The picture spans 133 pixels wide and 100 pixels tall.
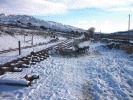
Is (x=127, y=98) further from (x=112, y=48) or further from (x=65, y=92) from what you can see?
(x=112, y=48)

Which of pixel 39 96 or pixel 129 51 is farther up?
pixel 129 51

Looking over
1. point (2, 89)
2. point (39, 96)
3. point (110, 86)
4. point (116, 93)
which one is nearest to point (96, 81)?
point (110, 86)

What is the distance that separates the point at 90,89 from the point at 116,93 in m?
0.99

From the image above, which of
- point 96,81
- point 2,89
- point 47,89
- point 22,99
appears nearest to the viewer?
point 22,99

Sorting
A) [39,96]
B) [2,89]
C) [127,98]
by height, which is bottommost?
[127,98]

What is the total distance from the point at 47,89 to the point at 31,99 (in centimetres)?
70

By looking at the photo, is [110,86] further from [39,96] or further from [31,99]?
[31,99]

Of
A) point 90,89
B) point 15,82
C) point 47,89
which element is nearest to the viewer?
point 15,82

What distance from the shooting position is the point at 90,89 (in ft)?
12.1

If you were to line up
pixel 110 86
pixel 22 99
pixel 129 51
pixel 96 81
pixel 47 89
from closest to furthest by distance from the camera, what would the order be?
pixel 22 99, pixel 47 89, pixel 110 86, pixel 96 81, pixel 129 51

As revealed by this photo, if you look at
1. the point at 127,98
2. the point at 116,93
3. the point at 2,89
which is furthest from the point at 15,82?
the point at 127,98

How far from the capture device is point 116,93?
11.5 feet

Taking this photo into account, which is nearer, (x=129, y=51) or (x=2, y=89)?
(x=2, y=89)

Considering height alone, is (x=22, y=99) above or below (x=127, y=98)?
above
